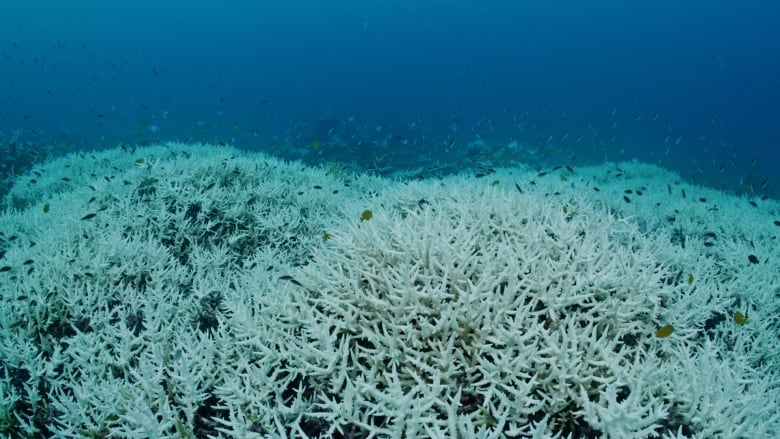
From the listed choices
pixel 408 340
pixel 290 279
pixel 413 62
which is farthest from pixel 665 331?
pixel 413 62

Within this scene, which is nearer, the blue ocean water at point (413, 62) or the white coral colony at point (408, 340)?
the white coral colony at point (408, 340)

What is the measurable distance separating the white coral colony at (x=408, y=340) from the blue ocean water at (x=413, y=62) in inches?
2460

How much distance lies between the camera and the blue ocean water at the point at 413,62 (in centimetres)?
9319

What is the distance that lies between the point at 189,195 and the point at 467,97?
109 m

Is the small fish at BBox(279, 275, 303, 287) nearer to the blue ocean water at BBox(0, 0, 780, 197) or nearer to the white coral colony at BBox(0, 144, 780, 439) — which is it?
the white coral colony at BBox(0, 144, 780, 439)

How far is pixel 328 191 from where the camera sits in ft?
26.0

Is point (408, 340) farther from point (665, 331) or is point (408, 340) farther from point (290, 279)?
point (665, 331)

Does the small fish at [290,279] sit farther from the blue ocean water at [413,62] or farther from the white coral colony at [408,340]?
the blue ocean water at [413,62]

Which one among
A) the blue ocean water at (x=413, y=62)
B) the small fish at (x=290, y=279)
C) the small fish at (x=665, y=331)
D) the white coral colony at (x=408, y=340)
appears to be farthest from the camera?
the blue ocean water at (x=413, y=62)

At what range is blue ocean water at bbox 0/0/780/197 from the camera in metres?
93.2

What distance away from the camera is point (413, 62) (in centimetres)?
13238

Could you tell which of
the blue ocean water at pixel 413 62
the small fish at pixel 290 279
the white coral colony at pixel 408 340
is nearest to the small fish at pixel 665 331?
the white coral colony at pixel 408 340

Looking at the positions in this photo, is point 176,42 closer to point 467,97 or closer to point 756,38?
point 467,97

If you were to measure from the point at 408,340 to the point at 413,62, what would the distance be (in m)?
141
